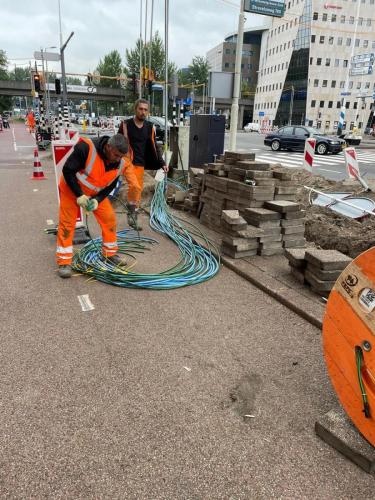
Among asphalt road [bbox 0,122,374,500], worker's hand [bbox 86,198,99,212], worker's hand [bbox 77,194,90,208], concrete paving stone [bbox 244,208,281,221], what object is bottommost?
asphalt road [bbox 0,122,374,500]

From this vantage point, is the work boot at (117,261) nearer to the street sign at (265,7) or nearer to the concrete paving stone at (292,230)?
the concrete paving stone at (292,230)

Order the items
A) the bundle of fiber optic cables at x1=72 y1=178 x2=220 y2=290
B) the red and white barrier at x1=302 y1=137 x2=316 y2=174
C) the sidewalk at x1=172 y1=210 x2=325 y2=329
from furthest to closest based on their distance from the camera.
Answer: the red and white barrier at x1=302 y1=137 x2=316 y2=174 → the bundle of fiber optic cables at x1=72 y1=178 x2=220 y2=290 → the sidewalk at x1=172 y1=210 x2=325 y2=329

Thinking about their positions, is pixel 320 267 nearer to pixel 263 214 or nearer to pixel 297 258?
pixel 297 258

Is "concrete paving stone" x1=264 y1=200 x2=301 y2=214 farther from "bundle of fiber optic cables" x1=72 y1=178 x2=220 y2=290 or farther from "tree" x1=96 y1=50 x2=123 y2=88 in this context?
"tree" x1=96 y1=50 x2=123 y2=88

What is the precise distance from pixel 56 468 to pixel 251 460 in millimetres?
1089

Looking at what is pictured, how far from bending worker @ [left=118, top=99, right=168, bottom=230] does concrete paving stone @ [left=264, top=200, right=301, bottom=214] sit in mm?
2237

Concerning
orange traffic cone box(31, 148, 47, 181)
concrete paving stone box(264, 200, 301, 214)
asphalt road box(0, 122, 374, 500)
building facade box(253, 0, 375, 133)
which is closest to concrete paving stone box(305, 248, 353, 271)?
asphalt road box(0, 122, 374, 500)

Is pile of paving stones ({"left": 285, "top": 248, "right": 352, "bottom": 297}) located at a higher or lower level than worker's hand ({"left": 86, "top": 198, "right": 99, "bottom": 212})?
lower

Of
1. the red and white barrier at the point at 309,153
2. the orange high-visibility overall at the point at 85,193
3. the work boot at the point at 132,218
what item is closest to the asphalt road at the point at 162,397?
the orange high-visibility overall at the point at 85,193

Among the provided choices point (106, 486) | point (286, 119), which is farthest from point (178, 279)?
point (286, 119)

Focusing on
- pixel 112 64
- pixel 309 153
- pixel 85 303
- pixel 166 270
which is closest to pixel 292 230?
pixel 166 270

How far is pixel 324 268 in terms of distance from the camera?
3877 mm

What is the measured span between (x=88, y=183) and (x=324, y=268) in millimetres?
2801

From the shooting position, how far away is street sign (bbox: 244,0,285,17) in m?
8.63
